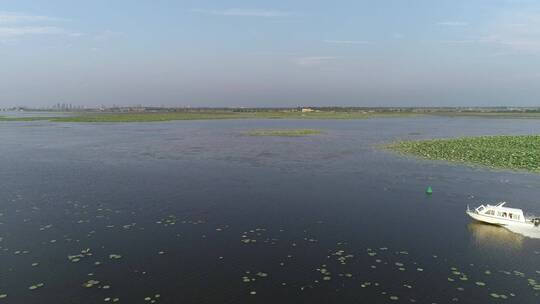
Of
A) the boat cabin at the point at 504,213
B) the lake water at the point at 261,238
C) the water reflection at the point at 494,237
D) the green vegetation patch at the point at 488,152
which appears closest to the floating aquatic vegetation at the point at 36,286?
the lake water at the point at 261,238

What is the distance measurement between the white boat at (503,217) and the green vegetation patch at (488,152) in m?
20.7

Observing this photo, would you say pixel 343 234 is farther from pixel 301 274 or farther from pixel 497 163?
pixel 497 163

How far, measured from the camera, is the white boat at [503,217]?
25366mm

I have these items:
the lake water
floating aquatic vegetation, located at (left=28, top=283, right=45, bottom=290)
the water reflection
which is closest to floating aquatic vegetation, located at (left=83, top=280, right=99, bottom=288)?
the lake water

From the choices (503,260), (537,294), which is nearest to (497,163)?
(503,260)

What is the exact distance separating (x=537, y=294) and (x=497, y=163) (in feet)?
113

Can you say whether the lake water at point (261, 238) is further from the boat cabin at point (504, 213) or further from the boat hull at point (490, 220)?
the boat cabin at point (504, 213)

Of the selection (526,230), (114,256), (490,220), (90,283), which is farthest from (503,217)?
(90,283)

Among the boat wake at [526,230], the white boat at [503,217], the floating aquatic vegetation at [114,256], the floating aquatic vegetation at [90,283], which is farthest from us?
A: the white boat at [503,217]

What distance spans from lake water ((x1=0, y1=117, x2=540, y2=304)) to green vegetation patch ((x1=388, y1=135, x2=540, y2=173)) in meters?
6.28

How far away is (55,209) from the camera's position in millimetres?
28172

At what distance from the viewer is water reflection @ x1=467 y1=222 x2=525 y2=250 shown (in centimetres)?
2278

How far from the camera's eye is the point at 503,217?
26.0 meters

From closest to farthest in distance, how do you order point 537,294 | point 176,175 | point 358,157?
point 537,294 → point 176,175 → point 358,157
